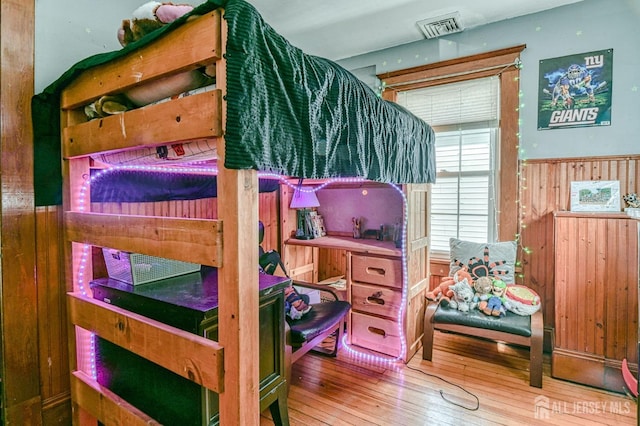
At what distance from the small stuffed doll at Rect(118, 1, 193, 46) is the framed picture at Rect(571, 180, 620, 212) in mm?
2964

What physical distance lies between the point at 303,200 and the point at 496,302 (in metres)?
1.81

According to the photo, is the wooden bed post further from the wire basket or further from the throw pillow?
the throw pillow

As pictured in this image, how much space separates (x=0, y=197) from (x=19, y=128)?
0.34m

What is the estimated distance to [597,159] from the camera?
262 centimetres

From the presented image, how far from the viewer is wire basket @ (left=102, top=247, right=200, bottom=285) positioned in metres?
1.59

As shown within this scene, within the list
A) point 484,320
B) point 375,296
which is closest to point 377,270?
point 375,296

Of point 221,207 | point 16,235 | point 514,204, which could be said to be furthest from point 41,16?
point 514,204

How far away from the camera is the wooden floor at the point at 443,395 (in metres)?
2.01

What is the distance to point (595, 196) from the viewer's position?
8.64 ft

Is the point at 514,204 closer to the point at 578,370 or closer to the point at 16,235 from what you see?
the point at 578,370

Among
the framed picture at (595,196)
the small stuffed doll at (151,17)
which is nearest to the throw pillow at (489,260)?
the framed picture at (595,196)

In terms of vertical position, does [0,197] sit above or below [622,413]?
above

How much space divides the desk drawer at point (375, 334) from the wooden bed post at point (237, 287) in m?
1.81

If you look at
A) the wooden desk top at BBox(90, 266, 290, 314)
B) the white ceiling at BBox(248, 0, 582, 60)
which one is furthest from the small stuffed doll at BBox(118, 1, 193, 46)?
the white ceiling at BBox(248, 0, 582, 60)
